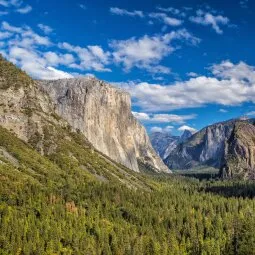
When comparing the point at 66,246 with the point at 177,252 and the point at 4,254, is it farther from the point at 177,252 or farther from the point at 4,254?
the point at 177,252

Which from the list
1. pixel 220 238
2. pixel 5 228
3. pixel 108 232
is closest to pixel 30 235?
pixel 5 228

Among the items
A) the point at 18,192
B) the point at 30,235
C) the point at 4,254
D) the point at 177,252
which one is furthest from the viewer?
the point at 18,192

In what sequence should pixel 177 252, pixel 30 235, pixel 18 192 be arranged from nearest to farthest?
1. pixel 30 235
2. pixel 177 252
3. pixel 18 192

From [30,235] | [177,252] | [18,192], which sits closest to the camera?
[30,235]

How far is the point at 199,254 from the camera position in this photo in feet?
579

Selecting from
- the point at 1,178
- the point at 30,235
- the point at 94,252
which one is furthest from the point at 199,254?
the point at 1,178

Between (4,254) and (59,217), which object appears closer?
(4,254)

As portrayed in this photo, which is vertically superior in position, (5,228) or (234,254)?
(5,228)

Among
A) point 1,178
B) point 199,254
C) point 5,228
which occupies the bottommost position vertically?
point 199,254

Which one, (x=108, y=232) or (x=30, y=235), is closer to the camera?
(x=30, y=235)

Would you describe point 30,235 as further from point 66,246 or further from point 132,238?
point 132,238

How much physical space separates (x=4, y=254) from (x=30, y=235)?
14345 millimetres

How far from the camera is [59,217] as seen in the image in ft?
582

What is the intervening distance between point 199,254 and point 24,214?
68.0 metres
